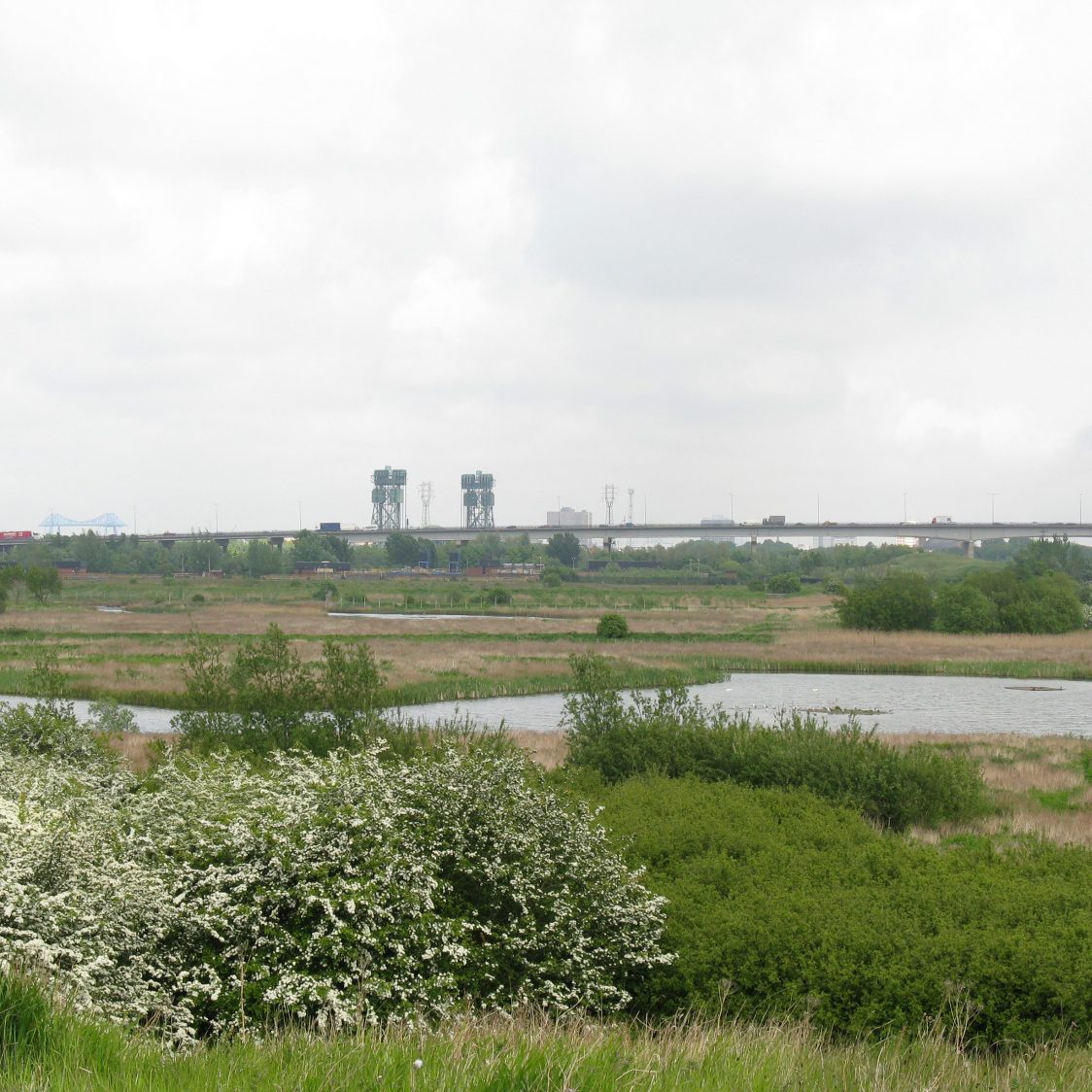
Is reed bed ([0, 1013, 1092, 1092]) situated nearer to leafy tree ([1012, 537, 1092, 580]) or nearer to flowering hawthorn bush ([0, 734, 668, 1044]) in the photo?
flowering hawthorn bush ([0, 734, 668, 1044])

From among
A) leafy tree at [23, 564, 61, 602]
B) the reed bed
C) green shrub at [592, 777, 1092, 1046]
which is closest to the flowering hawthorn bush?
green shrub at [592, 777, 1092, 1046]

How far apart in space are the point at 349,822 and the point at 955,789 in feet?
43.8

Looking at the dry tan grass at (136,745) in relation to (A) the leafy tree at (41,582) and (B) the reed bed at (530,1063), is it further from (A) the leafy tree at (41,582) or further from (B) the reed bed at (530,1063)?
(A) the leafy tree at (41,582)

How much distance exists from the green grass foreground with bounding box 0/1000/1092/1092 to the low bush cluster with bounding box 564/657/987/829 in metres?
9.90

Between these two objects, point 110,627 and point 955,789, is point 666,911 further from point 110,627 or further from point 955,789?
point 110,627

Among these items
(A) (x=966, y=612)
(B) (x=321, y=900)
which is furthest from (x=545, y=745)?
(A) (x=966, y=612)

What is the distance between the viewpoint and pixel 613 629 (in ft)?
239

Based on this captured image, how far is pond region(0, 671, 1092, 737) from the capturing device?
135ft

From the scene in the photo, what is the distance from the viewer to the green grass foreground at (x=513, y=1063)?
20.0 ft

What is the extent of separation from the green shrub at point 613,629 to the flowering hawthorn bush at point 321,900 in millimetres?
60398

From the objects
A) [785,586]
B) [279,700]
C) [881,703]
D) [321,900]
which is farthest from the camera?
[785,586]

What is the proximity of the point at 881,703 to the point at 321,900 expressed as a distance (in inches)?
1663

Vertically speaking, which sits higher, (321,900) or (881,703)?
(321,900)

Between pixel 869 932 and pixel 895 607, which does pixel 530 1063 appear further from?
pixel 895 607
